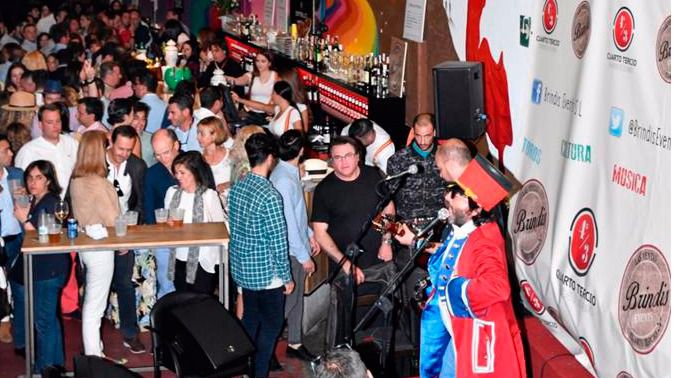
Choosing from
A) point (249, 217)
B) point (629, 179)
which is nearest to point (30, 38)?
point (249, 217)

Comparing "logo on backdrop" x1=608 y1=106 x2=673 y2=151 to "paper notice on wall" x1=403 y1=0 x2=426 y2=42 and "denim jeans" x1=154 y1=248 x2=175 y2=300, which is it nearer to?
"denim jeans" x1=154 y1=248 x2=175 y2=300

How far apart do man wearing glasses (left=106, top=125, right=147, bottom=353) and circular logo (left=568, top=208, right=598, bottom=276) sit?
98.9 inches

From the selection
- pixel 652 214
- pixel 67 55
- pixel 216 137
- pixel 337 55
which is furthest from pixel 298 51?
pixel 652 214

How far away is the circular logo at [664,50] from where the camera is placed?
4.25 m

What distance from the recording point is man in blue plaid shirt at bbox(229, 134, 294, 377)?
535 cm

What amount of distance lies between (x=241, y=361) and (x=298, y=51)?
6.43 meters

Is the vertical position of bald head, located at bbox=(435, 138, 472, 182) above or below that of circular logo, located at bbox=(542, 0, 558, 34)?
below

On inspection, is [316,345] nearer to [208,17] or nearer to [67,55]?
[67,55]

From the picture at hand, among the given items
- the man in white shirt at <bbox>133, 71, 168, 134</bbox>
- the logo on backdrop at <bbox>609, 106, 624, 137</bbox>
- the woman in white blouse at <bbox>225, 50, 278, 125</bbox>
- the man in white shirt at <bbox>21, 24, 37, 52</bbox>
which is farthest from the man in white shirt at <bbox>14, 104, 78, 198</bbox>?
the man in white shirt at <bbox>21, 24, 37, 52</bbox>

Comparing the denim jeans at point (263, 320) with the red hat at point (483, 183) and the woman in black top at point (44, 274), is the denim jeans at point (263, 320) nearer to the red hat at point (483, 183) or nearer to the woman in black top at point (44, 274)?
the woman in black top at point (44, 274)

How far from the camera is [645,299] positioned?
14.7ft

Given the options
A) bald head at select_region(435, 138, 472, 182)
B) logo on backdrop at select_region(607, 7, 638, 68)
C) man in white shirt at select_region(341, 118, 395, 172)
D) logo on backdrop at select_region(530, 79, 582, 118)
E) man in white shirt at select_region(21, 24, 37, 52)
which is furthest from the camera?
man in white shirt at select_region(21, 24, 37, 52)

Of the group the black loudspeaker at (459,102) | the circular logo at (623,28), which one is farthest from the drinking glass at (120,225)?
the circular logo at (623,28)

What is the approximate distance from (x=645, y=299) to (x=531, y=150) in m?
1.56
